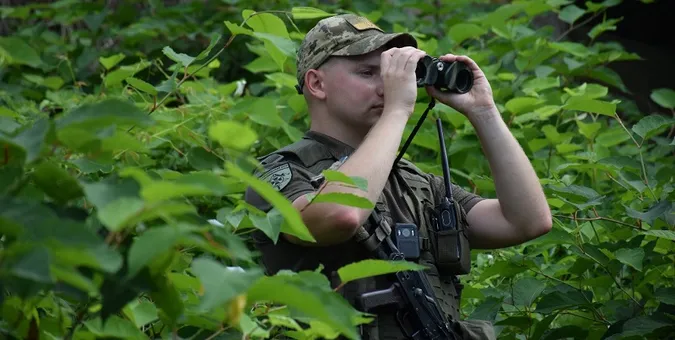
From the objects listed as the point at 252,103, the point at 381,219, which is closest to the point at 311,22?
the point at 252,103

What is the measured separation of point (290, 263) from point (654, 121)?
1100 millimetres

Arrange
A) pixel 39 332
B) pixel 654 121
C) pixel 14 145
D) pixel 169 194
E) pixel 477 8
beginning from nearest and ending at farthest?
pixel 169 194
pixel 14 145
pixel 39 332
pixel 654 121
pixel 477 8

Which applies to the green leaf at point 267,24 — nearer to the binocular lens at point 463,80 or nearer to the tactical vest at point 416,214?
the tactical vest at point 416,214

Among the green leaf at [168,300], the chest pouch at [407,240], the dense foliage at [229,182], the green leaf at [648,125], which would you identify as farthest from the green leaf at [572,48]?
the green leaf at [168,300]

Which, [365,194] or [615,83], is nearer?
[365,194]

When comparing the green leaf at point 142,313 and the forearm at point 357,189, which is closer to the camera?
the green leaf at point 142,313

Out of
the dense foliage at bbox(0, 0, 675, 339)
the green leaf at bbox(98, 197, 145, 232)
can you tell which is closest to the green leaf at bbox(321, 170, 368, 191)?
the dense foliage at bbox(0, 0, 675, 339)

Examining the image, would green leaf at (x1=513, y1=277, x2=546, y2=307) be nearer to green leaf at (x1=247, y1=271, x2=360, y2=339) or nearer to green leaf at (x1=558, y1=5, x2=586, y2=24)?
green leaf at (x1=247, y1=271, x2=360, y2=339)

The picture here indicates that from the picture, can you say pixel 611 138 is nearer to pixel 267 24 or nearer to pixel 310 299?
pixel 267 24

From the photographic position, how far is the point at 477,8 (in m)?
5.95

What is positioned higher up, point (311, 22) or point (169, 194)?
point (169, 194)

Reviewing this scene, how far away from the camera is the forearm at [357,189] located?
2307 millimetres

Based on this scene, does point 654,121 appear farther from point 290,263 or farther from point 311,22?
point 311,22

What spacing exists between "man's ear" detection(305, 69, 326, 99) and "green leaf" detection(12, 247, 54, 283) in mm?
1589
